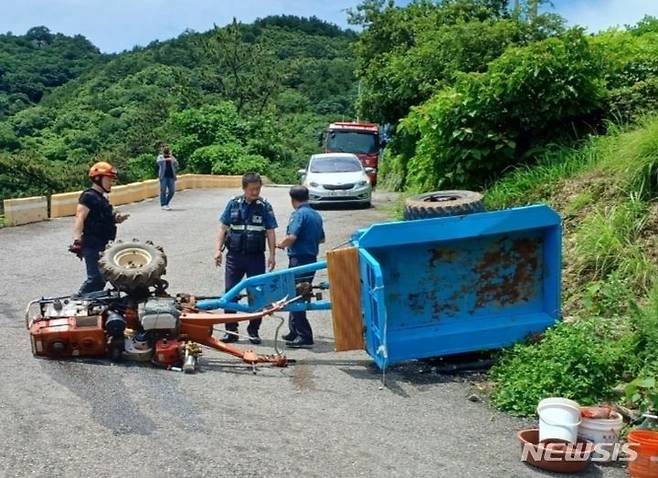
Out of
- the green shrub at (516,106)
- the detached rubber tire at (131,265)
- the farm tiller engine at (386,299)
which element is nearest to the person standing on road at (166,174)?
the green shrub at (516,106)

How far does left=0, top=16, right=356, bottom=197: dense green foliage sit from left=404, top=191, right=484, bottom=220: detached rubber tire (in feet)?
83.3

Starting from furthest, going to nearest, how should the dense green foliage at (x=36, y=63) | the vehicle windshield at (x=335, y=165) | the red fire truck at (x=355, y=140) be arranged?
1. the dense green foliage at (x=36, y=63)
2. the red fire truck at (x=355, y=140)
3. the vehicle windshield at (x=335, y=165)

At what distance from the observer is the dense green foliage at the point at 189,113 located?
42.7 m

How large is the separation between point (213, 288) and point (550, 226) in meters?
5.39

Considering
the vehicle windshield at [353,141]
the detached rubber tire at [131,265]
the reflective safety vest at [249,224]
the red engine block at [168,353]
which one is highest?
the vehicle windshield at [353,141]

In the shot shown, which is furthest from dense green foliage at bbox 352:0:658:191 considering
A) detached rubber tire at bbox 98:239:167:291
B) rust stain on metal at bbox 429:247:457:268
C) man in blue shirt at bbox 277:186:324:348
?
detached rubber tire at bbox 98:239:167:291

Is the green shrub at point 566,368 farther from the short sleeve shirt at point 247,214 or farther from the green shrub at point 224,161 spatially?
the green shrub at point 224,161

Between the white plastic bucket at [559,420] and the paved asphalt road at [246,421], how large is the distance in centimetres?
25

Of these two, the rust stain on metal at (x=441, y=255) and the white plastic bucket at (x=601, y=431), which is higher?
the rust stain on metal at (x=441, y=255)

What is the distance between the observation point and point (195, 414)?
6.12m

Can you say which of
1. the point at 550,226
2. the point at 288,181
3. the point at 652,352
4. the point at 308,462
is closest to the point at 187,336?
the point at 308,462

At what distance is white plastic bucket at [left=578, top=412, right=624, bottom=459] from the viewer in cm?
576

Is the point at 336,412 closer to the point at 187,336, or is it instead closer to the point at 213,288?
the point at 187,336

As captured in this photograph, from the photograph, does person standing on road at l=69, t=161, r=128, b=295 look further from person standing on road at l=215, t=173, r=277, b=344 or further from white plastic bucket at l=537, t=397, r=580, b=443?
white plastic bucket at l=537, t=397, r=580, b=443
